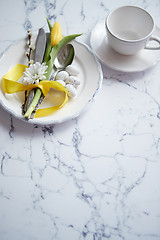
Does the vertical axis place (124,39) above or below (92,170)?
above

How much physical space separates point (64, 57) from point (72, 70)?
2.6 inches

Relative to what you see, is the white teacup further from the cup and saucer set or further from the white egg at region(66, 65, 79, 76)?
the white egg at region(66, 65, 79, 76)

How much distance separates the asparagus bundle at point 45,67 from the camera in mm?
741

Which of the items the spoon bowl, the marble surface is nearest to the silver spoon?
the spoon bowl

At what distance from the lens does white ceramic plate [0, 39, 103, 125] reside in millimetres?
740

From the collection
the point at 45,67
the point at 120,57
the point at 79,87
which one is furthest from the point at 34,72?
the point at 120,57

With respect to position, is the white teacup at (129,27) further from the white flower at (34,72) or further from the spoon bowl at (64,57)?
the white flower at (34,72)

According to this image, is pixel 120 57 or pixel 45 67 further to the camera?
pixel 120 57

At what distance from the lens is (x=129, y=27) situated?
2.98 feet

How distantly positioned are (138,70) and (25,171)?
0.45 meters

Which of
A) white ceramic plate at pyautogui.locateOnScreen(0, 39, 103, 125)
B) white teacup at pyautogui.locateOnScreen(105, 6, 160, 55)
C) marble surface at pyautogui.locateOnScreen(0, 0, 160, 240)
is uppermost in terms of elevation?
→ white teacup at pyautogui.locateOnScreen(105, 6, 160, 55)

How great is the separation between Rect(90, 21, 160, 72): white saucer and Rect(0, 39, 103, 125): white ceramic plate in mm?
48

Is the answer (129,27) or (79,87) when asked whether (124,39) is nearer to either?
(129,27)

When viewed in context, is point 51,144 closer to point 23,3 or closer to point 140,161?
point 140,161
